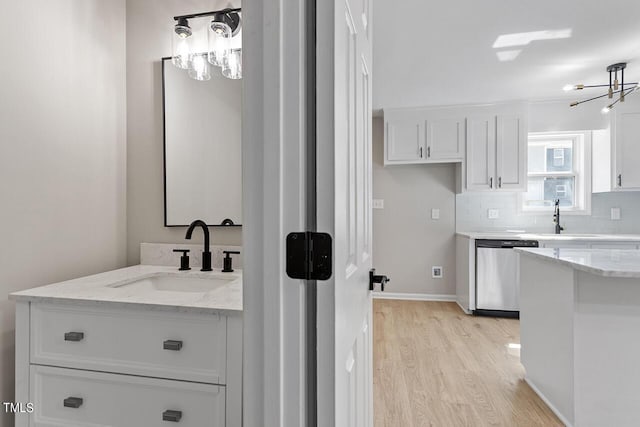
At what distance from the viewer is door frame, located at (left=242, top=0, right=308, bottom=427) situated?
2.10ft

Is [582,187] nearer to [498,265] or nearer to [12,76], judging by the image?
[498,265]

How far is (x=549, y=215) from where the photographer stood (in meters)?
4.22

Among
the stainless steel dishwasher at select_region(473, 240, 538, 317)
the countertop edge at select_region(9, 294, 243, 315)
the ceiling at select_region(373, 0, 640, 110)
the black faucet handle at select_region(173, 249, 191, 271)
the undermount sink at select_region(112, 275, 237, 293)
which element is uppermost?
the ceiling at select_region(373, 0, 640, 110)

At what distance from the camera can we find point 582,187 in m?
4.16

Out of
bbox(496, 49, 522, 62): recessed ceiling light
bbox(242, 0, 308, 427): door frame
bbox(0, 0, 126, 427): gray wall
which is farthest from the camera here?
bbox(496, 49, 522, 62): recessed ceiling light

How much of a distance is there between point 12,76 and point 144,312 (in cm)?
111

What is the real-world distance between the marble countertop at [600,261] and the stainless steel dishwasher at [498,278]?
59.5 inches

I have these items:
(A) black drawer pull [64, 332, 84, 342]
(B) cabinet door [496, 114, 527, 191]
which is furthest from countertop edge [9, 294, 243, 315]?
(B) cabinet door [496, 114, 527, 191]

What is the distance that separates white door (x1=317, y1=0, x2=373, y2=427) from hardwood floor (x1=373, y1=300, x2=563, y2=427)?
133cm

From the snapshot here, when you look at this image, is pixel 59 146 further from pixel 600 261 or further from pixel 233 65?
pixel 600 261

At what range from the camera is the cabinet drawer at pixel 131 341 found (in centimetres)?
112

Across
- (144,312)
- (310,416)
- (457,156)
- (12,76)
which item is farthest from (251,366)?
(457,156)

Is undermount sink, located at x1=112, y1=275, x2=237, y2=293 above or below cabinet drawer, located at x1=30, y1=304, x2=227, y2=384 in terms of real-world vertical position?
above

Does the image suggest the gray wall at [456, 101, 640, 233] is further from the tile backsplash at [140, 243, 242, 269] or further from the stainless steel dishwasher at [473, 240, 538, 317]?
the tile backsplash at [140, 243, 242, 269]
